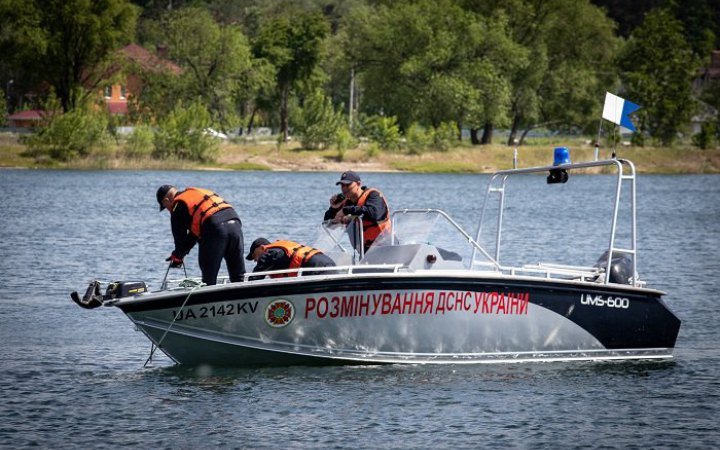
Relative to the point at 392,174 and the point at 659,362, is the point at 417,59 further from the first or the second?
the point at 659,362

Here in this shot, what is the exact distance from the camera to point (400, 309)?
1390 centimetres

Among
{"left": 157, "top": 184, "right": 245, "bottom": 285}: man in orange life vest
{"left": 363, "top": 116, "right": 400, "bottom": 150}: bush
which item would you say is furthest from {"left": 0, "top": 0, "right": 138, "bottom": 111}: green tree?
{"left": 157, "top": 184, "right": 245, "bottom": 285}: man in orange life vest

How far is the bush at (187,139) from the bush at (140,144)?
53 cm

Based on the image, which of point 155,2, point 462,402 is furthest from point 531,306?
point 155,2

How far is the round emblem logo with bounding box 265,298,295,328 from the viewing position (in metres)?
13.8

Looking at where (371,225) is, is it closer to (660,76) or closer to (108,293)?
(108,293)

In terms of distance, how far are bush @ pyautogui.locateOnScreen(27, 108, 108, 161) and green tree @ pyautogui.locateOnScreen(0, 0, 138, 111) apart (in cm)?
383

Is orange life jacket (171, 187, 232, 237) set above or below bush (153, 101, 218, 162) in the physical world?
above

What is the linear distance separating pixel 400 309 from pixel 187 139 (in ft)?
182

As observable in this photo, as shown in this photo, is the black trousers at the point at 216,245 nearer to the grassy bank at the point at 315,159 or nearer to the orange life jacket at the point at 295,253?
the orange life jacket at the point at 295,253

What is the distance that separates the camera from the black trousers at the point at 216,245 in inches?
560

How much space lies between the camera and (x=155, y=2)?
13212cm

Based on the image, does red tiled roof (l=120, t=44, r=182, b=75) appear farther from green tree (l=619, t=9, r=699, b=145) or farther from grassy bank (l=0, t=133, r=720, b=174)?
green tree (l=619, t=9, r=699, b=145)

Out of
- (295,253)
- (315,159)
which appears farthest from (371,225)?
(315,159)
